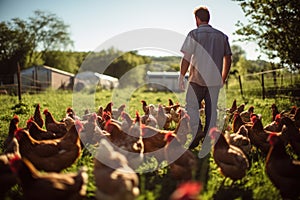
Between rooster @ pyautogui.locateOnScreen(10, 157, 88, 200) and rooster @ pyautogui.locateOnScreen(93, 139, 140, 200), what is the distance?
198mm

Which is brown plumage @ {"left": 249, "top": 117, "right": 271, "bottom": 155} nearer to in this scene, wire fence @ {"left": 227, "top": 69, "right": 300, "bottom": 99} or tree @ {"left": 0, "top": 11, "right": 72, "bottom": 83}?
wire fence @ {"left": 227, "top": 69, "right": 300, "bottom": 99}

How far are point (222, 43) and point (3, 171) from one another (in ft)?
12.6

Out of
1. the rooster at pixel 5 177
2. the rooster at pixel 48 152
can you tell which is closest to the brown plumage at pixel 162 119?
the rooster at pixel 48 152

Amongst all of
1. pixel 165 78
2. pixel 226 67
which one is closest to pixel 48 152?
pixel 226 67

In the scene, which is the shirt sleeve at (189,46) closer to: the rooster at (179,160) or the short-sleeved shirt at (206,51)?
the short-sleeved shirt at (206,51)

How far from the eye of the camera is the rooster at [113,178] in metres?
2.64

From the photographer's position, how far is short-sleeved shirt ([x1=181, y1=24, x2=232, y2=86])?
5.00 metres

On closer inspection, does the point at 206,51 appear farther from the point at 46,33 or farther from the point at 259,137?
the point at 46,33

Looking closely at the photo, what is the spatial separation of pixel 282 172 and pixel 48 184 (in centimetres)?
251

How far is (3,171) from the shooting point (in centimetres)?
313

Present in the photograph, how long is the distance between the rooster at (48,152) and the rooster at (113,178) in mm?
839

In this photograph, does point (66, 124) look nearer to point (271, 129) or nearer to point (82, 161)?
point (82, 161)

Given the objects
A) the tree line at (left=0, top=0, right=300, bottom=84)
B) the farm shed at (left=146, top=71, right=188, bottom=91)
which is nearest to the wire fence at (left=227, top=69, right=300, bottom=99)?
the tree line at (left=0, top=0, right=300, bottom=84)

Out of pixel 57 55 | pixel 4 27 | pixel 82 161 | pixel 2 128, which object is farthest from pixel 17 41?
pixel 82 161
